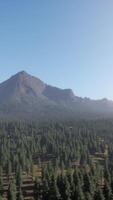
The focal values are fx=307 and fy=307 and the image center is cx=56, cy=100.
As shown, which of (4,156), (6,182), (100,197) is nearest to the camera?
(100,197)

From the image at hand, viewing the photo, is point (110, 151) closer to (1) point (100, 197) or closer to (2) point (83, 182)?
(2) point (83, 182)

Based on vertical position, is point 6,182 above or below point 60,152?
below

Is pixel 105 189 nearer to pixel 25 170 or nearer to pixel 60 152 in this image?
pixel 25 170

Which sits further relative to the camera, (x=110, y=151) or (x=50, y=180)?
(x=110, y=151)

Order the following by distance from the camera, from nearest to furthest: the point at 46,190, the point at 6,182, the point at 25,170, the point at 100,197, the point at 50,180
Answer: the point at 100,197
the point at 46,190
the point at 50,180
the point at 6,182
the point at 25,170

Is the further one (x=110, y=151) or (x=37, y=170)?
(x=110, y=151)

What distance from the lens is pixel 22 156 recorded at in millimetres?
167625

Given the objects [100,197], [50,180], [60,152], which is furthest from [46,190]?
[60,152]

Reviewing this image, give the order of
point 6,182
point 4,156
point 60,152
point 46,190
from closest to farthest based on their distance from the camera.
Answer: point 46,190, point 6,182, point 4,156, point 60,152

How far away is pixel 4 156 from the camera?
174m

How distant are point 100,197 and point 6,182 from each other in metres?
60.7

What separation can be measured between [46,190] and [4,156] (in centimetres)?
7189

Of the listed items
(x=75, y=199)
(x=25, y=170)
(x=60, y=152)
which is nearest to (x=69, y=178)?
(x=75, y=199)

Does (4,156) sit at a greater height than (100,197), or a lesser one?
greater
